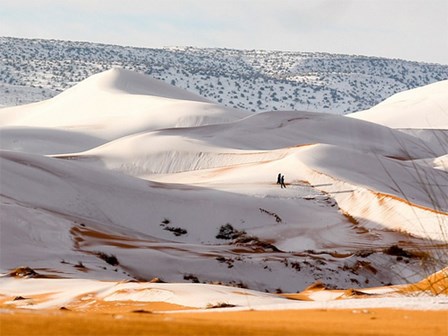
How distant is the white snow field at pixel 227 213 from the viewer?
17625 mm

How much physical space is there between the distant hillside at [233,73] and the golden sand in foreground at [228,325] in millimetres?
110765

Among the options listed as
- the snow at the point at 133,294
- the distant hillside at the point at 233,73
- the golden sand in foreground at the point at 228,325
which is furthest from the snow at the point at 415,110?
the golden sand in foreground at the point at 228,325

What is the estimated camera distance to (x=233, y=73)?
154 m

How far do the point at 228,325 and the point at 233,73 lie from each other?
15027 cm

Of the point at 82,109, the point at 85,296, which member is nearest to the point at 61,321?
the point at 85,296

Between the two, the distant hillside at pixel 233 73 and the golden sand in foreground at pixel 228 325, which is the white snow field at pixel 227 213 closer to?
the golden sand in foreground at pixel 228 325

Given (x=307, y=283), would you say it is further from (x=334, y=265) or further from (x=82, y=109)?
(x=82, y=109)

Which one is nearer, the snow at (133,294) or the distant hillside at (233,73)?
the snow at (133,294)

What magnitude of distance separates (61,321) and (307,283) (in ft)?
49.9

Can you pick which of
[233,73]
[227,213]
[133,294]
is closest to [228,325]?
[133,294]

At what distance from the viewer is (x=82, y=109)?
7581 cm

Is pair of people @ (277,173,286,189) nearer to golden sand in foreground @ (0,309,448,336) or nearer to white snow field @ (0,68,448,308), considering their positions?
white snow field @ (0,68,448,308)

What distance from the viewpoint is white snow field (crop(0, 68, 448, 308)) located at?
1762 cm

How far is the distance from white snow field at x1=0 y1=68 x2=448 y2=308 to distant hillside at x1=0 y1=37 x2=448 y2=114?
70939mm
